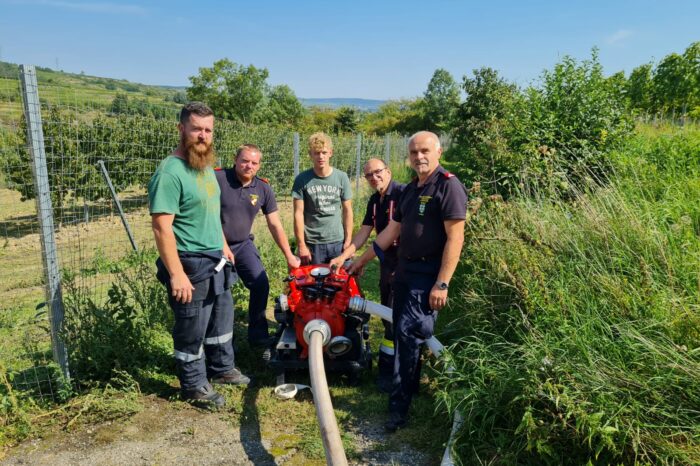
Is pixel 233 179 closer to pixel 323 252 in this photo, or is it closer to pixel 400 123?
pixel 323 252

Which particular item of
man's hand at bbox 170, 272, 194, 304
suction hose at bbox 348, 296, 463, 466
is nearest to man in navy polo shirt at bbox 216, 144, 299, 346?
suction hose at bbox 348, 296, 463, 466

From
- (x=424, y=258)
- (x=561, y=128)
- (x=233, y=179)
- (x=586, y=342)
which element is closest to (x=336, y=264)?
(x=424, y=258)

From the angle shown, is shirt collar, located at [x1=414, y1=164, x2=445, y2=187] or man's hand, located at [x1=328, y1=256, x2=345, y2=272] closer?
shirt collar, located at [x1=414, y1=164, x2=445, y2=187]

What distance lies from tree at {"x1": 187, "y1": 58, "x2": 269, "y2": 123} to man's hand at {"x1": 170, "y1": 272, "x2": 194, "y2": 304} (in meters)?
36.4

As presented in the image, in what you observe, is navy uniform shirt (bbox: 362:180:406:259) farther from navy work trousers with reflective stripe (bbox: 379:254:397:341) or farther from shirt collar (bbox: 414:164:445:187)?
shirt collar (bbox: 414:164:445:187)

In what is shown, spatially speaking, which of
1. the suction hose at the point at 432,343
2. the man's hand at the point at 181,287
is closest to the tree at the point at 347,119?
the suction hose at the point at 432,343

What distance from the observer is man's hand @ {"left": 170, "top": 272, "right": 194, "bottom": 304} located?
3.02 meters

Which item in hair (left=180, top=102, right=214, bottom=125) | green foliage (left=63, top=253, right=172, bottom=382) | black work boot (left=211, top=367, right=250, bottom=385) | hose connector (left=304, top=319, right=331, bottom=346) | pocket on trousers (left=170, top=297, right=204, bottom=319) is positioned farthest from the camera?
black work boot (left=211, top=367, right=250, bottom=385)

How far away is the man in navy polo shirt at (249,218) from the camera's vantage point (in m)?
3.99

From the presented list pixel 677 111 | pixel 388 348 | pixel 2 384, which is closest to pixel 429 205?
pixel 388 348

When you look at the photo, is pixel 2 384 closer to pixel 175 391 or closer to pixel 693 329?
pixel 175 391

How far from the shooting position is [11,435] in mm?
3023

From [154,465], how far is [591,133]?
21.5 feet

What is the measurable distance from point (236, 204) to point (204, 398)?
1.60 m
